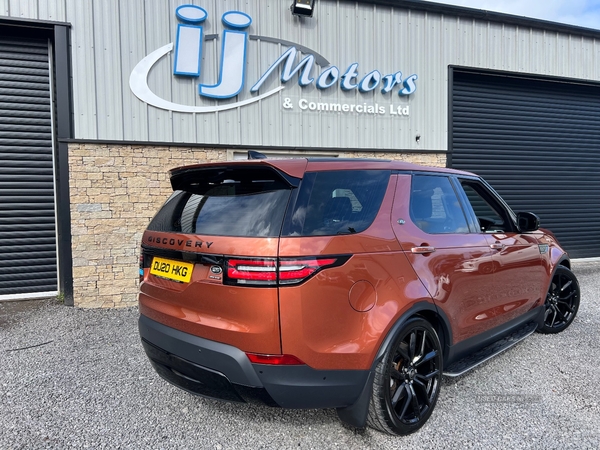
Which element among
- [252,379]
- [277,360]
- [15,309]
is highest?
[277,360]

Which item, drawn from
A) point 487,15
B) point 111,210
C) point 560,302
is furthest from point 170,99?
point 487,15

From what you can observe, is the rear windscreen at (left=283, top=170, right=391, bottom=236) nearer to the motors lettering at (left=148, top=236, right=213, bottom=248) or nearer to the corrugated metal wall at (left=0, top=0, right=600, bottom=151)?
the motors lettering at (left=148, top=236, right=213, bottom=248)

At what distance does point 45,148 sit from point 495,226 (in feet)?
21.6

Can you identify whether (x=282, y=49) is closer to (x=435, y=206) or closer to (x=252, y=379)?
(x=435, y=206)

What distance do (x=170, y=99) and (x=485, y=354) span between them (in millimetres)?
5643

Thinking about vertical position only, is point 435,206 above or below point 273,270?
above

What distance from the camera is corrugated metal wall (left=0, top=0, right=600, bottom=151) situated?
6.07m

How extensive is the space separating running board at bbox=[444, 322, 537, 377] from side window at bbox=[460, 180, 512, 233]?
997 millimetres

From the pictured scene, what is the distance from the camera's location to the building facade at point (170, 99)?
6.06 meters

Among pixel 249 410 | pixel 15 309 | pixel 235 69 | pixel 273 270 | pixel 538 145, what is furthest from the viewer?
pixel 538 145

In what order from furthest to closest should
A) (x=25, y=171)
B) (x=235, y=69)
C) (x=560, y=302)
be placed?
(x=235, y=69), (x=25, y=171), (x=560, y=302)

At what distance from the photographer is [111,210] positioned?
20.2 feet

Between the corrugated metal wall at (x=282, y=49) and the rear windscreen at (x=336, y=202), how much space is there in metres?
4.55

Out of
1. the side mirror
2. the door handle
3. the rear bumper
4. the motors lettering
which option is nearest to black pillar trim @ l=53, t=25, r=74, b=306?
the motors lettering
